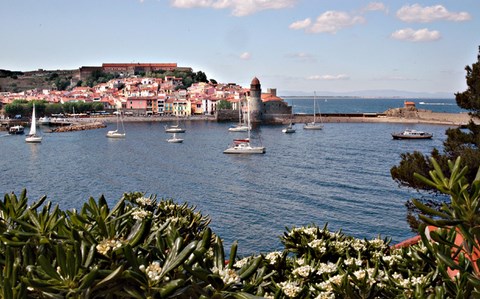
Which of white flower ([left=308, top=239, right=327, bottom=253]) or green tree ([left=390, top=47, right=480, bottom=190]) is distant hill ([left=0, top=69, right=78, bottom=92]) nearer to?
green tree ([left=390, top=47, right=480, bottom=190])

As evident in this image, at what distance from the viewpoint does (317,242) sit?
6254mm

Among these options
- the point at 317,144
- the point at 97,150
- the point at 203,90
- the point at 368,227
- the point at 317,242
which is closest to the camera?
the point at 317,242

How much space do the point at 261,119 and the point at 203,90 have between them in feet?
105

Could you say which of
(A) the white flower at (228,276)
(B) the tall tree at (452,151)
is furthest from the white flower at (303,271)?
(B) the tall tree at (452,151)

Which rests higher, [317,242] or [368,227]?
[317,242]

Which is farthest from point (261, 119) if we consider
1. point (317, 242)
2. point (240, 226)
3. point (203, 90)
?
point (317, 242)

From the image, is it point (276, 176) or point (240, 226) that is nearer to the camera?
point (240, 226)

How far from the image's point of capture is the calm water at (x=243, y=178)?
2342 centimetres

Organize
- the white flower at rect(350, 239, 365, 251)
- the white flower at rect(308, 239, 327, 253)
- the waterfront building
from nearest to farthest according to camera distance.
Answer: the white flower at rect(308, 239, 327, 253)
the white flower at rect(350, 239, 365, 251)
the waterfront building

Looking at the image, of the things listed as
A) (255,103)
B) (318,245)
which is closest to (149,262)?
(318,245)

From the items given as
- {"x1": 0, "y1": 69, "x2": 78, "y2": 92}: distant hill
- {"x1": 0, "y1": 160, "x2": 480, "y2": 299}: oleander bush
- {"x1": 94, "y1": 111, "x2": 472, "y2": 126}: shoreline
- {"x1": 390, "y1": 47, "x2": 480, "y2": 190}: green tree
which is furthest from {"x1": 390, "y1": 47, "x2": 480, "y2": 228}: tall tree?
{"x1": 0, "y1": 69, "x2": 78, "y2": 92}: distant hill

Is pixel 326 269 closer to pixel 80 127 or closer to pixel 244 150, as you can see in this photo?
pixel 244 150

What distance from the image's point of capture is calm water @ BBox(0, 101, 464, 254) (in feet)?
76.8

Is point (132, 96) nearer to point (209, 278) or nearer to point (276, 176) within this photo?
point (276, 176)
